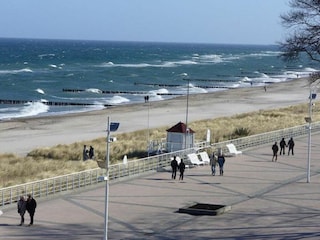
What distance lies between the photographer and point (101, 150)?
131 feet

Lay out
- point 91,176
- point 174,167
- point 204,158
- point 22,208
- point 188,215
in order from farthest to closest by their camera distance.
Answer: point 204,158 → point 174,167 → point 91,176 → point 188,215 → point 22,208

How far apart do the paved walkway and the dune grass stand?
188 inches

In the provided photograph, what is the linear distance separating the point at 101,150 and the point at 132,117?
24.2 meters

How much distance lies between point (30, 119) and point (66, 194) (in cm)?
3838

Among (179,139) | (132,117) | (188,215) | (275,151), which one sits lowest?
(132,117)

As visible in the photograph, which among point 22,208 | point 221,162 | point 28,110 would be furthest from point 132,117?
point 22,208

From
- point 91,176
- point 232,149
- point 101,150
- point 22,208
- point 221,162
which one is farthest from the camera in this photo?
point 101,150

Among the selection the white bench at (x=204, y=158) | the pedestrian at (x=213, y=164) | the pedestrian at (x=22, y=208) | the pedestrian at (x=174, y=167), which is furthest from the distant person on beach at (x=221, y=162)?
the pedestrian at (x=22, y=208)

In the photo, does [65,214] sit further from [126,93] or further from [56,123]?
[126,93]

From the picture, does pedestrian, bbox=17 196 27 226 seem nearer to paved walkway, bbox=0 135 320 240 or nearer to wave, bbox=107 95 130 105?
paved walkway, bbox=0 135 320 240

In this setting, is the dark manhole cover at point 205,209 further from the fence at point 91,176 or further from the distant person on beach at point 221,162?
the distant person on beach at point 221,162

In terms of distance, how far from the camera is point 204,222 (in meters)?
21.6

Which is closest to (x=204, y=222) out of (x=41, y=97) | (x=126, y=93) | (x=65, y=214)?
(x=65, y=214)

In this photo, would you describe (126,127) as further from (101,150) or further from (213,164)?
(213,164)
